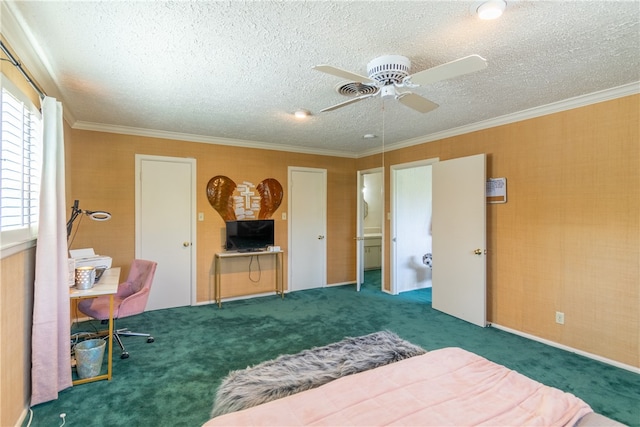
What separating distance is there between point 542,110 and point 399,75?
204 cm

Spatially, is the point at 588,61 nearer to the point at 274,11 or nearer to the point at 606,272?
the point at 606,272

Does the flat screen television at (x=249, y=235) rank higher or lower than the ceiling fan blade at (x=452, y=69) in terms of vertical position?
lower

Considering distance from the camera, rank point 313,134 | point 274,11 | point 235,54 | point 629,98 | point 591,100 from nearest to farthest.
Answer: point 274,11
point 235,54
point 629,98
point 591,100
point 313,134

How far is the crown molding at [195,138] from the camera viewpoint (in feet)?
13.2

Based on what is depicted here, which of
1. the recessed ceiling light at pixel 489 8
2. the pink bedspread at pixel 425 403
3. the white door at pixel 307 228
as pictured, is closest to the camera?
the pink bedspread at pixel 425 403

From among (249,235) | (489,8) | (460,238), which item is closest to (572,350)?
(460,238)

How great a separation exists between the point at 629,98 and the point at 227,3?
10.8ft

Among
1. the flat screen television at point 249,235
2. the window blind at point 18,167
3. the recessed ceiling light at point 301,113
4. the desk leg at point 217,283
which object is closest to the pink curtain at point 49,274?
the window blind at point 18,167

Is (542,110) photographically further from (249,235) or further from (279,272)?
(279,272)

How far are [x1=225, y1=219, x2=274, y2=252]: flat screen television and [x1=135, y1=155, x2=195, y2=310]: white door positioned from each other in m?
0.54

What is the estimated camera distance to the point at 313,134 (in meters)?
4.49

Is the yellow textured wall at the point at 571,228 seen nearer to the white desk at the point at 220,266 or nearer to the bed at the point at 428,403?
the bed at the point at 428,403

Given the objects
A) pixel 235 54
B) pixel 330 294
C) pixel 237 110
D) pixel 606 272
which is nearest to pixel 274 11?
pixel 235 54

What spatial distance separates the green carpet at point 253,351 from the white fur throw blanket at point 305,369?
15 cm
